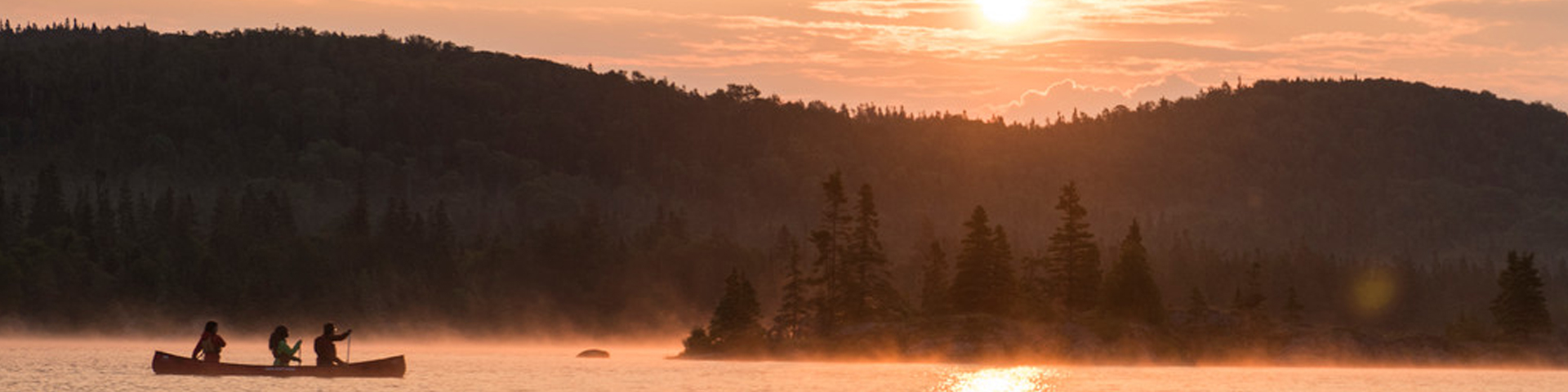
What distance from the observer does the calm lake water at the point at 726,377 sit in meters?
110

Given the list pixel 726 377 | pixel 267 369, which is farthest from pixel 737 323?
pixel 267 369

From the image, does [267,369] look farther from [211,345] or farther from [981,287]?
[981,287]

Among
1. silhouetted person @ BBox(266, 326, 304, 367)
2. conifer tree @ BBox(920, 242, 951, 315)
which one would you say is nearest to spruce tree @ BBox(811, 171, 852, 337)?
conifer tree @ BBox(920, 242, 951, 315)

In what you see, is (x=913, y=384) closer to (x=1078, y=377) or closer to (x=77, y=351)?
(x=1078, y=377)

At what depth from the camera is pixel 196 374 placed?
11094cm

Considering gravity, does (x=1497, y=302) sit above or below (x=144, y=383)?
above

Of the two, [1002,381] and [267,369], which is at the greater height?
[1002,381]

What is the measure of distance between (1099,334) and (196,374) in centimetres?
8117

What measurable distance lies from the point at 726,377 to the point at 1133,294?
59852 millimetres

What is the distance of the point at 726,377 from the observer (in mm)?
125500

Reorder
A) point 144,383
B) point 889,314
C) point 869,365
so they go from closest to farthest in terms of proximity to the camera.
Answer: point 144,383
point 869,365
point 889,314

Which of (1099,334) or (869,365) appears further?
(1099,334)

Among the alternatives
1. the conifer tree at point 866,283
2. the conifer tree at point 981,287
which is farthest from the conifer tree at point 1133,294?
the conifer tree at point 866,283

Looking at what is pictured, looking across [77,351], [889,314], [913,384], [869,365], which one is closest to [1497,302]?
[889,314]
